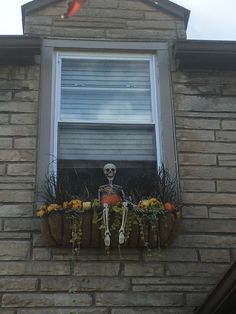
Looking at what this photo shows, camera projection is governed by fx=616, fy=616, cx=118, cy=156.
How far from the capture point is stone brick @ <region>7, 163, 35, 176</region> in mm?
5750

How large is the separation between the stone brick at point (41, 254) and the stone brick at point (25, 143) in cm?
107

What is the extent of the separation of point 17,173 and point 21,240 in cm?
68

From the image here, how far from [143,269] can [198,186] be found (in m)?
1.01

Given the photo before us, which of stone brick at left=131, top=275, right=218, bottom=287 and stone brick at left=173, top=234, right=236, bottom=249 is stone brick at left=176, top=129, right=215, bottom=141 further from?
stone brick at left=131, top=275, right=218, bottom=287

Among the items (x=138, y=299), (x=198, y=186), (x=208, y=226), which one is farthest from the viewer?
(x=198, y=186)

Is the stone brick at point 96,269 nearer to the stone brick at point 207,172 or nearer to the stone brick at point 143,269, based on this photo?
the stone brick at point 143,269

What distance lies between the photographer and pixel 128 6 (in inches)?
277

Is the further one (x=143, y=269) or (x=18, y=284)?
(x=143, y=269)

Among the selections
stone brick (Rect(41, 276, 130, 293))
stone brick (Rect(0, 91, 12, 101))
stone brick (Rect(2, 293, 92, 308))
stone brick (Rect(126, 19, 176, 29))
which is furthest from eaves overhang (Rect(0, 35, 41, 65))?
stone brick (Rect(2, 293, 92, 308))

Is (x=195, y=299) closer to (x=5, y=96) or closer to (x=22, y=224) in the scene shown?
(x=22, y=224)

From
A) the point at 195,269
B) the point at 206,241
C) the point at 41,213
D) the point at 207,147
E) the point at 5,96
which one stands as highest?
the point at 5,96

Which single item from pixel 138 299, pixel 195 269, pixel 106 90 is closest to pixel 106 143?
pixel 106 90

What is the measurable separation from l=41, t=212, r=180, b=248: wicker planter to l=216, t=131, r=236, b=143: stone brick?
1.15 meters

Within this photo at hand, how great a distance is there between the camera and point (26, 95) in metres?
6.24
